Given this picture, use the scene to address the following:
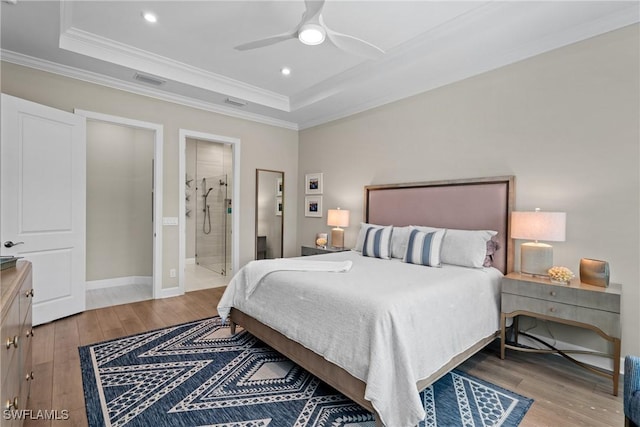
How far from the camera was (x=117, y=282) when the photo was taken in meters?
4.79

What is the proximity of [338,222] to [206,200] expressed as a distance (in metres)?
3.63

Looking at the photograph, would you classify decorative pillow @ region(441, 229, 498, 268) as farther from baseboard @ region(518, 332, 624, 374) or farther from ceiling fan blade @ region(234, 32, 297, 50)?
ceiling fan blade @ region(234, 32, 297, 50)

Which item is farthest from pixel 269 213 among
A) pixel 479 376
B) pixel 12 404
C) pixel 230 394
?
pixel 12 404

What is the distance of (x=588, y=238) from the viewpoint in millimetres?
2543

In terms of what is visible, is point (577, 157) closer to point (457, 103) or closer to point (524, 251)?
point (524, 251)

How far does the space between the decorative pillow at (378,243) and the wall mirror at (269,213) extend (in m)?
2.28

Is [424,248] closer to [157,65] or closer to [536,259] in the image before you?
[536,259]

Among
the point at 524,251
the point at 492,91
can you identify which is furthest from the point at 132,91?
the point at 524,251

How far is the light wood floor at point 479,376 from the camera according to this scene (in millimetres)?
1877

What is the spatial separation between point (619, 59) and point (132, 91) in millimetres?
5025

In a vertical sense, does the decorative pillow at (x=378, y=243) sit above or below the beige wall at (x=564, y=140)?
below

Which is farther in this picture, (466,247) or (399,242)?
(399,242)

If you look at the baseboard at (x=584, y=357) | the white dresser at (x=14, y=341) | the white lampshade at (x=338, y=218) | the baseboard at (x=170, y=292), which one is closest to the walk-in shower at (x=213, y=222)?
the baseboard at (x=170, y=292)

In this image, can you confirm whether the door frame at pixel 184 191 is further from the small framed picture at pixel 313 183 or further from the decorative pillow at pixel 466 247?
the decorative pillow at pixel 466 247
